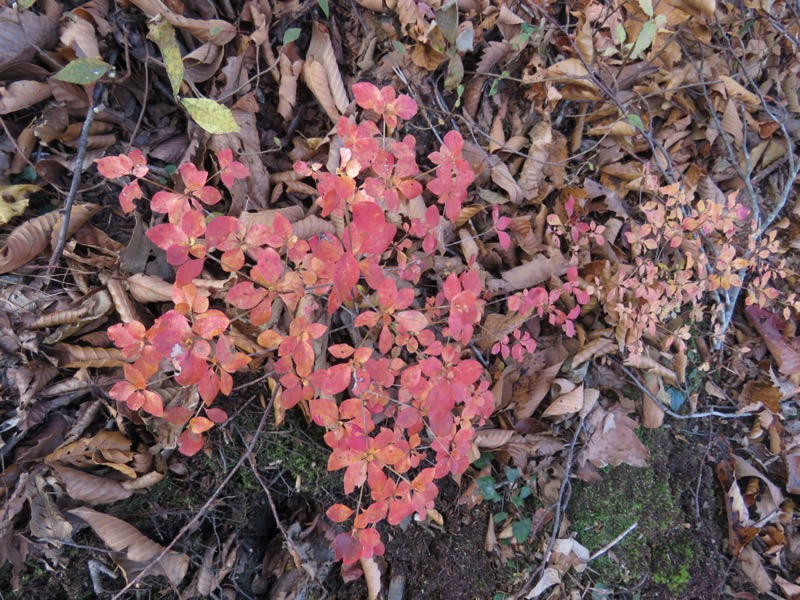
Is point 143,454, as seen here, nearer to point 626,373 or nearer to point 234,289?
point 234,289

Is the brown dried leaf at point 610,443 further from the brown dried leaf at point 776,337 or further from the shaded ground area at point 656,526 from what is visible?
the brown dried leaf at point 776,337

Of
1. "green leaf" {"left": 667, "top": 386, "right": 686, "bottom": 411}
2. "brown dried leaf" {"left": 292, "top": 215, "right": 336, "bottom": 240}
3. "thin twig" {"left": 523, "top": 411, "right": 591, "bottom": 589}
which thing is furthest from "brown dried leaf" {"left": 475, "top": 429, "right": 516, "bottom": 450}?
"brown dried leaf" {"left": 292, "top": 215, "right": 336, "bottom": 240}

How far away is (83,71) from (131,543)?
5.12 ft

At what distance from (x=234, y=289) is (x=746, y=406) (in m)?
2.64

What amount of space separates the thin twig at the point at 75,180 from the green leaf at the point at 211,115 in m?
0.34

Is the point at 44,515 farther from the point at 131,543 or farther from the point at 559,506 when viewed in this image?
the point at 559,506

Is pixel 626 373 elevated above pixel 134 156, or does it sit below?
below

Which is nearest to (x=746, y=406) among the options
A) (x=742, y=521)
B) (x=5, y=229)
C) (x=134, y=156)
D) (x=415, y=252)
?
(x=742, y=521)

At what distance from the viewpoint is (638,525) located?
2.20 metres

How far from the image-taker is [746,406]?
251 centimetres

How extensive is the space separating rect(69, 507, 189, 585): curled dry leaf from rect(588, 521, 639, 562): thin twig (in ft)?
5.57

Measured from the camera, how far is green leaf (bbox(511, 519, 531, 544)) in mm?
2031

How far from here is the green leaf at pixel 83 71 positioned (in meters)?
1.56

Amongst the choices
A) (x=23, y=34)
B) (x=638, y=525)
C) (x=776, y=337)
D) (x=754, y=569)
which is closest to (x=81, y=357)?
(x=23, y=34)
